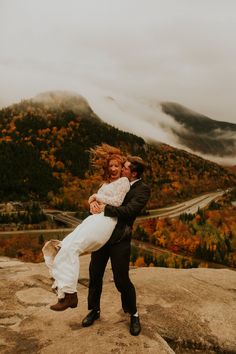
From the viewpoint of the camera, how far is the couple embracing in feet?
20.4

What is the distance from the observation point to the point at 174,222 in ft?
342

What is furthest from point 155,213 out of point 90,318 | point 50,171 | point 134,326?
point 134,326

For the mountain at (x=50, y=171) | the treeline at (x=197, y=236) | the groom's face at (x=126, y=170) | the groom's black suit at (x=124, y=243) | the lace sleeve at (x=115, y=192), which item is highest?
the mountain at (x=50, y=171)

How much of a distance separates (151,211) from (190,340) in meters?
132

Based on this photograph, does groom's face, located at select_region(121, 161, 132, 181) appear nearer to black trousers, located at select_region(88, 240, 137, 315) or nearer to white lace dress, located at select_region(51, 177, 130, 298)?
white lace dress, located at select_region(51, 177, 130, 298)

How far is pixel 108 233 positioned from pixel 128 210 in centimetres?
46

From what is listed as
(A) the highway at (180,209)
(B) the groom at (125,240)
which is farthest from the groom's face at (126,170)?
(A) the highway at (180,209)

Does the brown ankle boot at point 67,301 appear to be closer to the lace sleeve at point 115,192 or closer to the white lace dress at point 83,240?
the white lace dress at point 83,240

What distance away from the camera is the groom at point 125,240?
6.59 metres

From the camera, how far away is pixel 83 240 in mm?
6305

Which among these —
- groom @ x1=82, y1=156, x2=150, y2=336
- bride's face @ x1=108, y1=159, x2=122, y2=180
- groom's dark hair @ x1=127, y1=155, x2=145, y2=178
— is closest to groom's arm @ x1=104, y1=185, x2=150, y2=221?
groom @ x1=82, y1=156, x2=150, y2=336

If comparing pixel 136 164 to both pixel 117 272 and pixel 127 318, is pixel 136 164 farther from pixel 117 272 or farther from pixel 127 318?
pixel 127 318

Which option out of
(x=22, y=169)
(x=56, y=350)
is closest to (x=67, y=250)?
(x=56, y=350)

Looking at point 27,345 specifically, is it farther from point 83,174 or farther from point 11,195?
point 83,174
